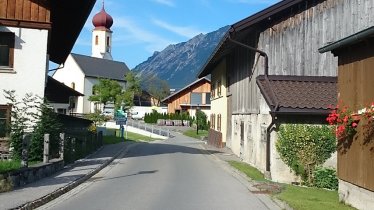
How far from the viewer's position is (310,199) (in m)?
12.4

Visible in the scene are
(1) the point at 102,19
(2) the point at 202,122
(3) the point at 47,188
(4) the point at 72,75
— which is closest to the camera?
(3) the point at 47,188

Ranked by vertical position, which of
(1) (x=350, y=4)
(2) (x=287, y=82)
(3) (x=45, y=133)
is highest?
(1) (x=350, y=4)

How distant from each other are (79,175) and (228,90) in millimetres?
18805

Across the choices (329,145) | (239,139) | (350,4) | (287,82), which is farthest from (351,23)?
(239,139)

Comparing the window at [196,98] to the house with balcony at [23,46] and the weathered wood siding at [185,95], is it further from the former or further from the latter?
the house with balcony at [23,46]

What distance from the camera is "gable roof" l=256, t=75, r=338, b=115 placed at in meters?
17.7

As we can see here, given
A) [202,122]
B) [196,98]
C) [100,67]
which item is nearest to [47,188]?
[202,122]

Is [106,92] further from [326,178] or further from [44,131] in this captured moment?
[326,178]

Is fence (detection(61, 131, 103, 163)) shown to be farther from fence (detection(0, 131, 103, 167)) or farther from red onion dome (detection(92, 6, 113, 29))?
red onion dome (detection(92, 6, 113, 29))

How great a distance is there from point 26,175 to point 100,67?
302ft

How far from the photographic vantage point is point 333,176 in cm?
1642

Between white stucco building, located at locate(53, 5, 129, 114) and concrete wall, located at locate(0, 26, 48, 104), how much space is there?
65365 mm

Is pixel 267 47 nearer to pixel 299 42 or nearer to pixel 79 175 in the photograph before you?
pixel 299 42

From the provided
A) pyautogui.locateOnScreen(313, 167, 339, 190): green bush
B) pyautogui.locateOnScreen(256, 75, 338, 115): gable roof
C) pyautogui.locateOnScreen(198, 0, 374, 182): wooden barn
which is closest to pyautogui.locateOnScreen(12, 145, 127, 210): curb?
pyautogui.locateOnScreen(198, 0, 374, 182): wooden barn
